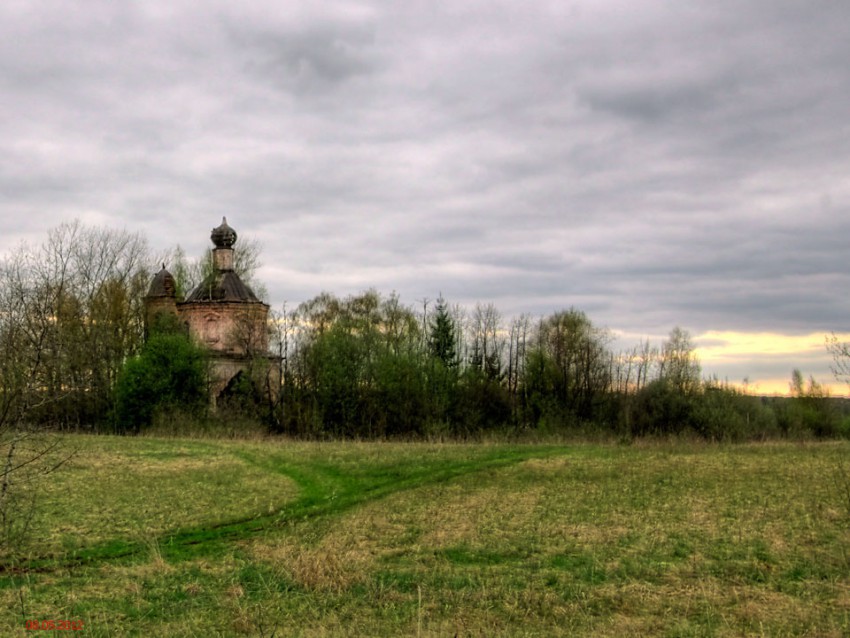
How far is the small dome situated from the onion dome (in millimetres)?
5320

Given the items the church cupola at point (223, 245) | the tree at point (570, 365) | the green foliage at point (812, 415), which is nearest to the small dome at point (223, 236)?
the church cupola at point (223, 245)

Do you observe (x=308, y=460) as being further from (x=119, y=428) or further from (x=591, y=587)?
(x=119, y=428)

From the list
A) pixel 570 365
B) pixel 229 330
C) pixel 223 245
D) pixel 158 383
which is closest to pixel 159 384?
pixel 158 383

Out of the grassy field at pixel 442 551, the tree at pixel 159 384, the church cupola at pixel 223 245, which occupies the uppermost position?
the church cupola at pixel 223 245

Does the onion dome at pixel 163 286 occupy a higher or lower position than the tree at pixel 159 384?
higher

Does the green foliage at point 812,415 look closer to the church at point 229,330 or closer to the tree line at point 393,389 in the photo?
the tree line at point 393,389

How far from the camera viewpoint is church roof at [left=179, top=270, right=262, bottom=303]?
157 feet

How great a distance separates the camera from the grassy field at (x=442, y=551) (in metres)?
9.44

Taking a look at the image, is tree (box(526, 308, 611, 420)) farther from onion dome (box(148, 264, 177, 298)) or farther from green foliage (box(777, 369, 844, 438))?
onion dome (box(148, 264, 177, 298))

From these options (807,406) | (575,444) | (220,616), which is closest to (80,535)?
(220,616)

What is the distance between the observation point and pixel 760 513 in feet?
52.3

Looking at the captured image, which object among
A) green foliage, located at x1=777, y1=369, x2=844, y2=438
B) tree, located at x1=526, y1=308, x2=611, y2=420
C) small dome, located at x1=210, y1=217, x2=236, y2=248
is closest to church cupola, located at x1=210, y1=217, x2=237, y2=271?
small dome, located at x1=210, y1=217, x2=236, y2=248

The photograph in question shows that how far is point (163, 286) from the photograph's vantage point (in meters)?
53.7

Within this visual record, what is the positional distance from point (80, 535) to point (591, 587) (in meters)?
9.11
